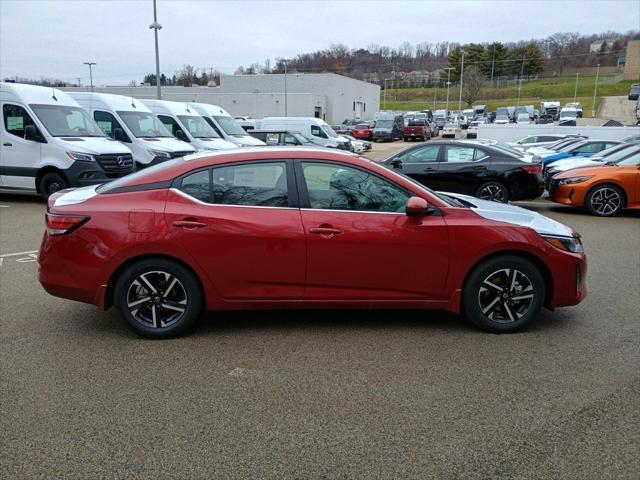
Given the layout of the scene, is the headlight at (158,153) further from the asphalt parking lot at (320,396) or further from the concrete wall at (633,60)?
the concrete wall at (633,60)

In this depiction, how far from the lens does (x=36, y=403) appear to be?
3607mm

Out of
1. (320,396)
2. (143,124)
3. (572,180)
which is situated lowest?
(320,396)

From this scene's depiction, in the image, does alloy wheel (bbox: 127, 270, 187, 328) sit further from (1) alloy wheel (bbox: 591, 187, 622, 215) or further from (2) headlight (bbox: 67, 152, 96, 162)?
(1) alloy wheel (bbox: 591, 187, 622, 215)

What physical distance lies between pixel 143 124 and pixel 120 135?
114 centimetres

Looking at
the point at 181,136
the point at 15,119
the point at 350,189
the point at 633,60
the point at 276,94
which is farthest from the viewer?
the point at 633,60

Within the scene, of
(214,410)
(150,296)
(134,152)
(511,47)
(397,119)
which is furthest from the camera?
(511,47)

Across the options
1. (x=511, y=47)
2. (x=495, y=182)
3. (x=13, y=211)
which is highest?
(x=511, y=47)

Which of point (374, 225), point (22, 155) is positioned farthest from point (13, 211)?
point (374, 225)

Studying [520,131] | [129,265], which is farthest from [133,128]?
[520,131]

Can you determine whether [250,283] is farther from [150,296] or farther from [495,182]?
[495,182]

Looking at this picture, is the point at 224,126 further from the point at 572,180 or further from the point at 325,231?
the point at 325,231

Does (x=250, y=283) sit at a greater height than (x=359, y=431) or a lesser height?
greater

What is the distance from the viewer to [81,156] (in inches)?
471

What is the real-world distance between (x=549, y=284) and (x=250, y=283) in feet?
8.42
